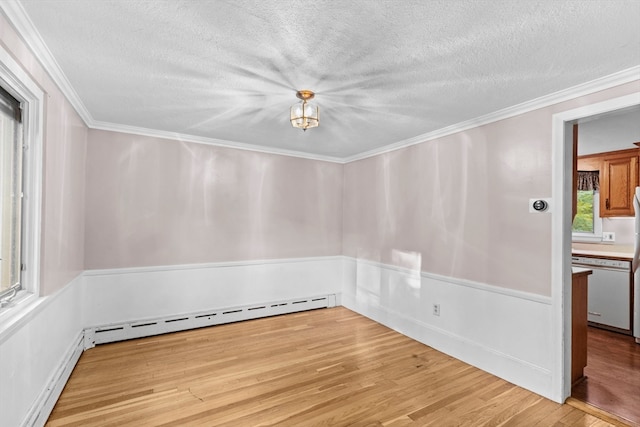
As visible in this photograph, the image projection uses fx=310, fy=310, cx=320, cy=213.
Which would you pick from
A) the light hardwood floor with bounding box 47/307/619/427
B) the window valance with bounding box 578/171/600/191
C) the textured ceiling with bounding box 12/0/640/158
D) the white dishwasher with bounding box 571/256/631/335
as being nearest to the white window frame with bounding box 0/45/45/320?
the textured ceiling with bounding box 12/0/640/158

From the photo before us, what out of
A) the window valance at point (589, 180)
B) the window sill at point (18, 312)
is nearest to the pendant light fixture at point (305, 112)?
the window sill at point (18, 312)

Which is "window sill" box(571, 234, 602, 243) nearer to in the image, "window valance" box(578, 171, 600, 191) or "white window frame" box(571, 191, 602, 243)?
"white window frame" box(571, 191, 602, 243)

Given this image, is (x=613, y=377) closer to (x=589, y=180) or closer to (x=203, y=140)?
(x=589, y=180)

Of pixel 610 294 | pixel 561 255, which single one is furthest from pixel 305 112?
pixel 610 294

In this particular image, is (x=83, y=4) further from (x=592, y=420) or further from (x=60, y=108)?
(x=592, y=420)

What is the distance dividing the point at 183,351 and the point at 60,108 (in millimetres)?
2453

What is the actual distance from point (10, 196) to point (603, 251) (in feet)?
20.4

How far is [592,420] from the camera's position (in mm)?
2170

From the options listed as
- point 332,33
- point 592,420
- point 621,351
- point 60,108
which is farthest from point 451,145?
point 60,108

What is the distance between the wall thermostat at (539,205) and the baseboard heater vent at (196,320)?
3.06 meters

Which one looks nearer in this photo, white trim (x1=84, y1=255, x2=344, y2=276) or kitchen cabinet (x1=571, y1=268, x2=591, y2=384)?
kitchen cabinet (x1=571, y1=268, x2=591, y2=384)

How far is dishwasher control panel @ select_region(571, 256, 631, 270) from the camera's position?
3.65 meters

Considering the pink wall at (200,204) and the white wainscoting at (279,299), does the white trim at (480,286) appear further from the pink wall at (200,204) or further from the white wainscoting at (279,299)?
the pink wall at (200,204)

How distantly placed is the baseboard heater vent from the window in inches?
68.5
